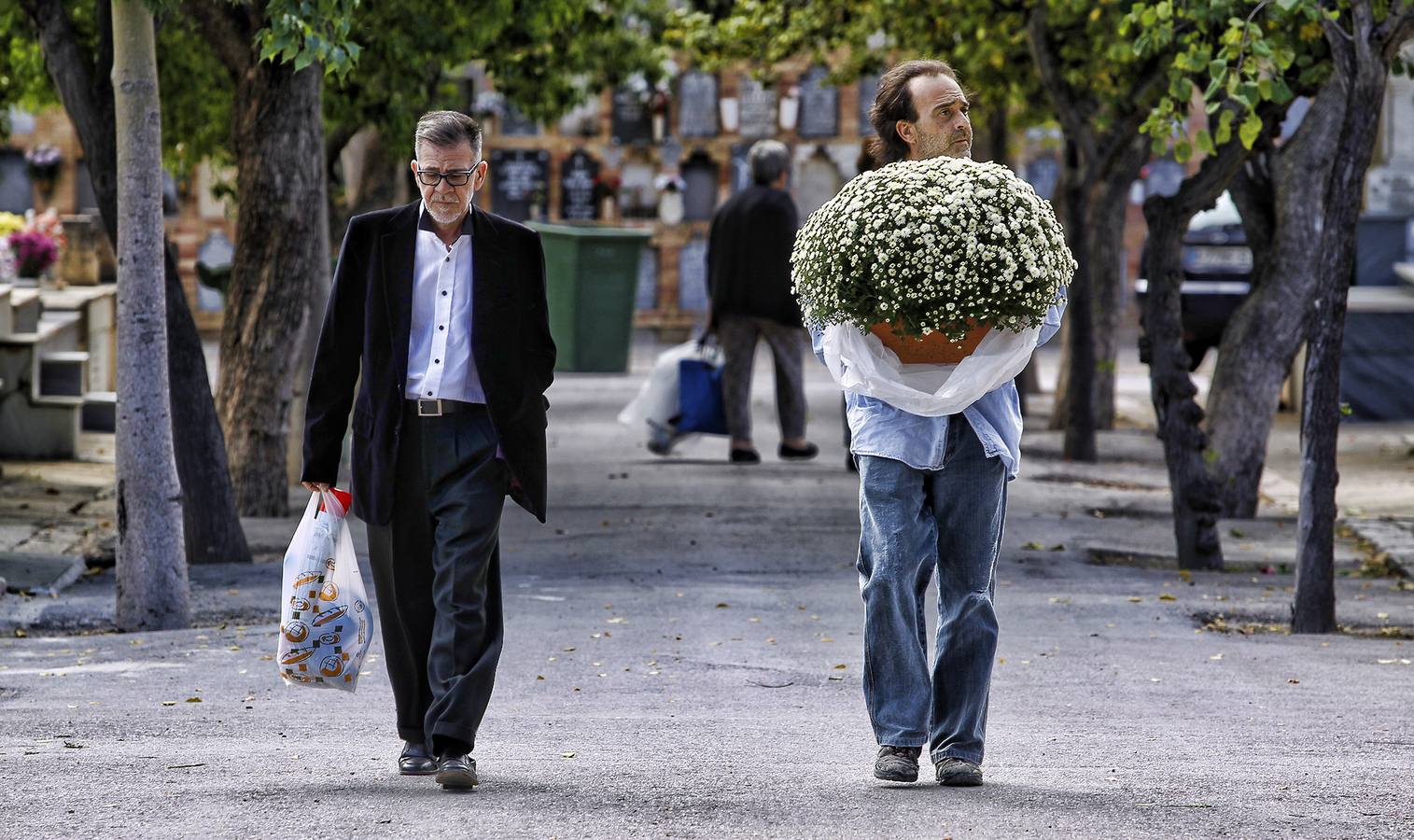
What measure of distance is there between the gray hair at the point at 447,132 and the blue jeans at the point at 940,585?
4.07 ft

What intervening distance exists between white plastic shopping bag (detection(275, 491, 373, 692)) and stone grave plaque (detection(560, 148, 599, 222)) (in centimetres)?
2924

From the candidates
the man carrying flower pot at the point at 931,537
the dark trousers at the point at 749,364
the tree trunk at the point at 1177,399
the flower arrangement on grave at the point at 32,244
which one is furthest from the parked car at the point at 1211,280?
the man carrying flower pot at the point at 931,537

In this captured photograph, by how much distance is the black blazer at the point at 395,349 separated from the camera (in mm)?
5270

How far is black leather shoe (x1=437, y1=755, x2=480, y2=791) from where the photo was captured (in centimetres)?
518

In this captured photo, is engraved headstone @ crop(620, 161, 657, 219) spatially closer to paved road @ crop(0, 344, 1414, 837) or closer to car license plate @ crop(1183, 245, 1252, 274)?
car license plate @ crop(1183, 245, 1252, 274)

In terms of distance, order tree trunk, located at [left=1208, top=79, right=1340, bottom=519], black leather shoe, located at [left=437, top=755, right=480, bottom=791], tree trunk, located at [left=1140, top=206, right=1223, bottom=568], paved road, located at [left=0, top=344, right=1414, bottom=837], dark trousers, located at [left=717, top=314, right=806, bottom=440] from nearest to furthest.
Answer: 1. paved road, located at [left=0, top=344, right=1414, bottom=837]
2. black leather shoe, located at [left=437, top=755, right=480, bottom=791]
3. tree trunk, located at [left=1140, top=206, right=1223, bottom=568]
4. tree trunk, located at [left=1208, top=79, right=1340, bottom=519]
5. dark trousers, located at [left=717, top=314, right=806, bottom=440]

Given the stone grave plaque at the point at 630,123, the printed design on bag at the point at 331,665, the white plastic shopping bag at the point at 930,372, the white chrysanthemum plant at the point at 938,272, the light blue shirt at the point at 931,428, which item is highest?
the stone grave plaque at the point at 630,123

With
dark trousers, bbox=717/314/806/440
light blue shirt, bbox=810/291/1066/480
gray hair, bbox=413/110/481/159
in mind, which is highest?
gray hair, bbox=413/110/481/159

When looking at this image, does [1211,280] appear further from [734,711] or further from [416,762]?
[416,762]

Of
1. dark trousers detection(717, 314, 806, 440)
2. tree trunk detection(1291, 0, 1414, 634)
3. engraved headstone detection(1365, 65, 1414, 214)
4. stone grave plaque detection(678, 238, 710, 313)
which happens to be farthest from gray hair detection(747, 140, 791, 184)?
stone grave plaque detection(678, 238, 710, 313)

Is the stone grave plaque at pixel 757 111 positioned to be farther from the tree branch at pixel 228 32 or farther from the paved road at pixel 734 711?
the tree branch at pixel 228 32

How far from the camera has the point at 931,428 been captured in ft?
16.7

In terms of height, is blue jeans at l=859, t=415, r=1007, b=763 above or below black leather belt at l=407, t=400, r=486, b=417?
below

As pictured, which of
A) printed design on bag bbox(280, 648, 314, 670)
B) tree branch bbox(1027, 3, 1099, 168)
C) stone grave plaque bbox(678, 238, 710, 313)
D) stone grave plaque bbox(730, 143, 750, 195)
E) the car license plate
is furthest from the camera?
stone grave plaque bbox(678, 238, 710, 313)
